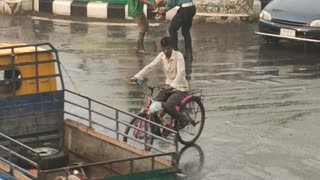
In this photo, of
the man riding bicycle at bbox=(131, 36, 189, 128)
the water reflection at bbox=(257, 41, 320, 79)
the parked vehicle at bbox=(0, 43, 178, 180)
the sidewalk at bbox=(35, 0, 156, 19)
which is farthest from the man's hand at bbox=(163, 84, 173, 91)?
the sidewalk at bbox=(35, 0, 156, 19)

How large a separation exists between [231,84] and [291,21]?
3.41 m

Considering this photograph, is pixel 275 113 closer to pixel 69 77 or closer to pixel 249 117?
pixel 249 117

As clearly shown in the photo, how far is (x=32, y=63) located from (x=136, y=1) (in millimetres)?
7022

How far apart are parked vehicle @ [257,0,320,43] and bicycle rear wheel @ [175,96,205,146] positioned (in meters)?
5.92

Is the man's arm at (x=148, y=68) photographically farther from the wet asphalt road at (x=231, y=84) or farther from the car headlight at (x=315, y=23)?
the car headlight at (x=315, y=23)

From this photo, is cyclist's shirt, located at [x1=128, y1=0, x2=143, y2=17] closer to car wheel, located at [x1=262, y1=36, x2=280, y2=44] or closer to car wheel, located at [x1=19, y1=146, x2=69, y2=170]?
car wheel, located at [x1=262, y1=36, x2=280, y2=44]

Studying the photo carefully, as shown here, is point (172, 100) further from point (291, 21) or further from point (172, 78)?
point (291, 21)

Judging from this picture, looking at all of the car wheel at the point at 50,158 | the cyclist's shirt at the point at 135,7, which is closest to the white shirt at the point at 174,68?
the car wheel at the point at 50,158

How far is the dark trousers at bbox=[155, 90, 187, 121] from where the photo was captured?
8.59 m

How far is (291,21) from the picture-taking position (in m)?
14.6

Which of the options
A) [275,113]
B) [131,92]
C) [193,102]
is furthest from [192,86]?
[193,102]

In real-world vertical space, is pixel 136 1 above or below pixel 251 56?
above

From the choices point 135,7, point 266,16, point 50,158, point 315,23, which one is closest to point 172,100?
point 50,158

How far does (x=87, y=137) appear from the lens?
7371mm
